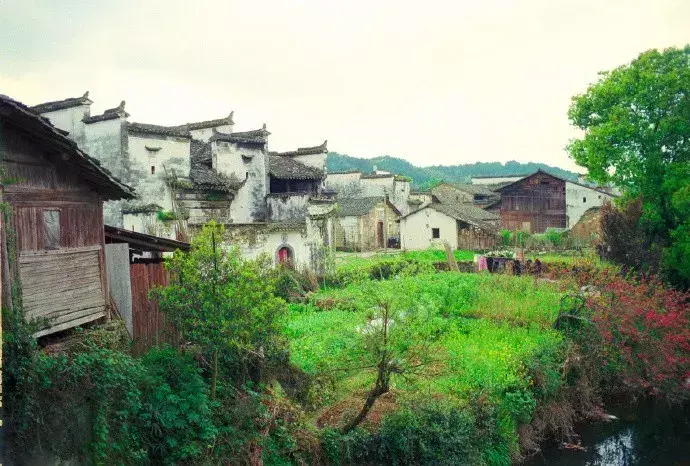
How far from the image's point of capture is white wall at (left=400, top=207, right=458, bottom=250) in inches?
1391

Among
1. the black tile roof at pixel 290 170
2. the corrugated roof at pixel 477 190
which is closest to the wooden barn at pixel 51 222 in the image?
the black tile roof at pixel 290 170

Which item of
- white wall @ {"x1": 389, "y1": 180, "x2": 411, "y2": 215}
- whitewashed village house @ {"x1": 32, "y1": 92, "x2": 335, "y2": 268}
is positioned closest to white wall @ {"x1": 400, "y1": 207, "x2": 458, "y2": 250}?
white wall @ {"x1": 389, "y1": 180, "x2": 411, "y2": 215}

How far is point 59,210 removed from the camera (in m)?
8.16

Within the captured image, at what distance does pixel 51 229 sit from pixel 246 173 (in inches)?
637

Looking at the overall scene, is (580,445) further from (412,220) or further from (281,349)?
(412,220)

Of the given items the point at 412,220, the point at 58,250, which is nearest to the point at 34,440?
the point at 58,250

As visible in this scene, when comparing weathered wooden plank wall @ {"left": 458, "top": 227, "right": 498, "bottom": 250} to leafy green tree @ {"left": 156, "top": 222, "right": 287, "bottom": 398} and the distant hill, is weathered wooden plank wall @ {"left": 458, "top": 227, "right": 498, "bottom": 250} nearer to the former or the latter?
leafy green tree @ {"left": 156, "top": 222, "right": 287, "bottom": 398}

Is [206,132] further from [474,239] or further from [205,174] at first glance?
[474,239]

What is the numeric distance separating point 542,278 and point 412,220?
14.8 meters

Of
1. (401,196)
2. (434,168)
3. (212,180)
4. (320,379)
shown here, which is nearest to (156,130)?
(212,180)

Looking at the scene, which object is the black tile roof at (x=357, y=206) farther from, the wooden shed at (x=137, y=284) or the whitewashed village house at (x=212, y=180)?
the wooden shed at (x=137, y=284)

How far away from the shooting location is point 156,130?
64.2ft

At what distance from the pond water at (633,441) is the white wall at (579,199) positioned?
1068 inches

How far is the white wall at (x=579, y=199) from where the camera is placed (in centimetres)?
3950
